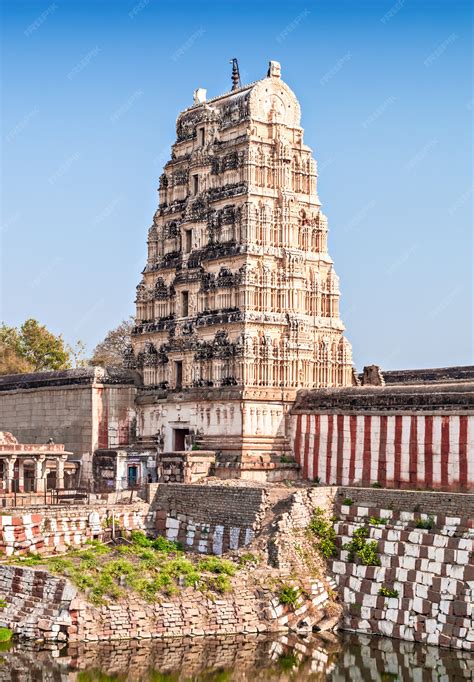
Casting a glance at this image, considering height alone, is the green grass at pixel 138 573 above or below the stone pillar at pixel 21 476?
below

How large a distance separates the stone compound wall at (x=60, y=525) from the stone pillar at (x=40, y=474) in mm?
7065

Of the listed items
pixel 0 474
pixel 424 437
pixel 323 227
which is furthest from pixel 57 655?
pixel 323 227

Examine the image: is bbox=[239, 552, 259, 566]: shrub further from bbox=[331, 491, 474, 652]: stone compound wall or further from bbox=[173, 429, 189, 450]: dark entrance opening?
bbox=[173, 429, 189, 450]: dark entrance opening

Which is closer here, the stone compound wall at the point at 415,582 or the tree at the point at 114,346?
the stone compound wall at the point at 415,582

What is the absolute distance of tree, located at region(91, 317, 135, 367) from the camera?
87.2 meters

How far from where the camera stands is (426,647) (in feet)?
124

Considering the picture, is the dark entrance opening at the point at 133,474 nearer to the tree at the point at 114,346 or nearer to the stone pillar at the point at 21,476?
the stone pillar at the point at 21,476

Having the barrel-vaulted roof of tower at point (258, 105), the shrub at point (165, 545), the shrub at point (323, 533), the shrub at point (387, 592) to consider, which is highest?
the barrel-vaulted roof of tower at point (258, 105)

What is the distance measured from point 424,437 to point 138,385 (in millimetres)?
17245

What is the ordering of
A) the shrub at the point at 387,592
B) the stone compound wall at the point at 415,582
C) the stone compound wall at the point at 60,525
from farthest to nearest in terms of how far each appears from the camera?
1. the stone compound wall at the point at 60,525
2. the shrub at the point at 387,592
3. the stone compound wall at the point at 415,582

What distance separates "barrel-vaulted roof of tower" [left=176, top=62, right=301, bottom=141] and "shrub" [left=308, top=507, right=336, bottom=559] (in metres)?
20.9

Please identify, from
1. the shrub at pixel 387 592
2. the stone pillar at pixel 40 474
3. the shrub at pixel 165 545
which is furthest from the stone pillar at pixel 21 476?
the shrub at pixel 387 592

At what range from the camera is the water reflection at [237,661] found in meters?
35.5

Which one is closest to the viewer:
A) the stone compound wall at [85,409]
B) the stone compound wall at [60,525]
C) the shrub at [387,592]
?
the shrub at [387,592]
